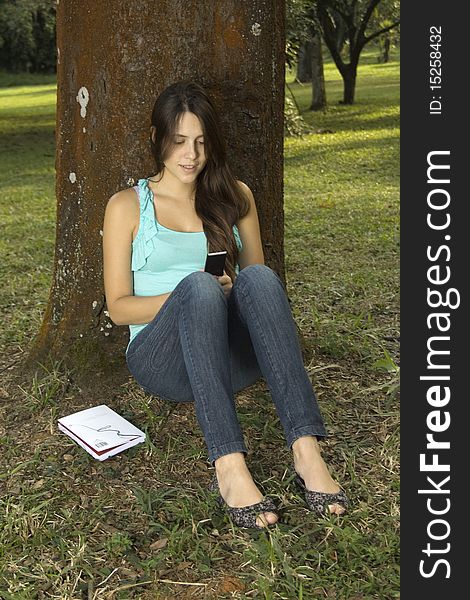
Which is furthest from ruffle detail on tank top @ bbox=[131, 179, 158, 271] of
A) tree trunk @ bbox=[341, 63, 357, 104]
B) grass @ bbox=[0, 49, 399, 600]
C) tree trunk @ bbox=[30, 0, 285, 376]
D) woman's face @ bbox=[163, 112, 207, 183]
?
tree trunk @ bbox=[341, 63, 357, 104]

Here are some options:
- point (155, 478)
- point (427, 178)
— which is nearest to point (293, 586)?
point (155, 478)

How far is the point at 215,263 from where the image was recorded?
3160 millimetres

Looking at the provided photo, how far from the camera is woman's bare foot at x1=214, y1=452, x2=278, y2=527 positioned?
288 cm

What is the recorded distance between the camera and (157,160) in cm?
332

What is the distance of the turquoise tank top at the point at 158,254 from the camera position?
10.7 ft

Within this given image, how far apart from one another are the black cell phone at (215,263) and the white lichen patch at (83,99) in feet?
3.21

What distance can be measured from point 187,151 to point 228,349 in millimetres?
726

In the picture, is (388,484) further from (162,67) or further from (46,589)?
(162,67)

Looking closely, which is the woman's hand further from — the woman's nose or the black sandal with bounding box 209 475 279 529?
the black sandal with bounding box 209 475 279 529

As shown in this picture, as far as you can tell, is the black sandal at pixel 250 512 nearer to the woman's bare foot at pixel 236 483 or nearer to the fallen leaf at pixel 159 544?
the woman's bare foot at pixel 236 483

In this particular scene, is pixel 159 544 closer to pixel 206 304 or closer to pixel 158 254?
pixel 206 304

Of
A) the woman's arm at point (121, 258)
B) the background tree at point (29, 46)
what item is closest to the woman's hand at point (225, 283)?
the woman's arm at point (121, 258)

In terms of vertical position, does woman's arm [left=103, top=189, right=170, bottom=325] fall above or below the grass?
above

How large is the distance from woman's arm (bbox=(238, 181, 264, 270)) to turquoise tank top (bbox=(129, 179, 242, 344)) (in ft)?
0.54
